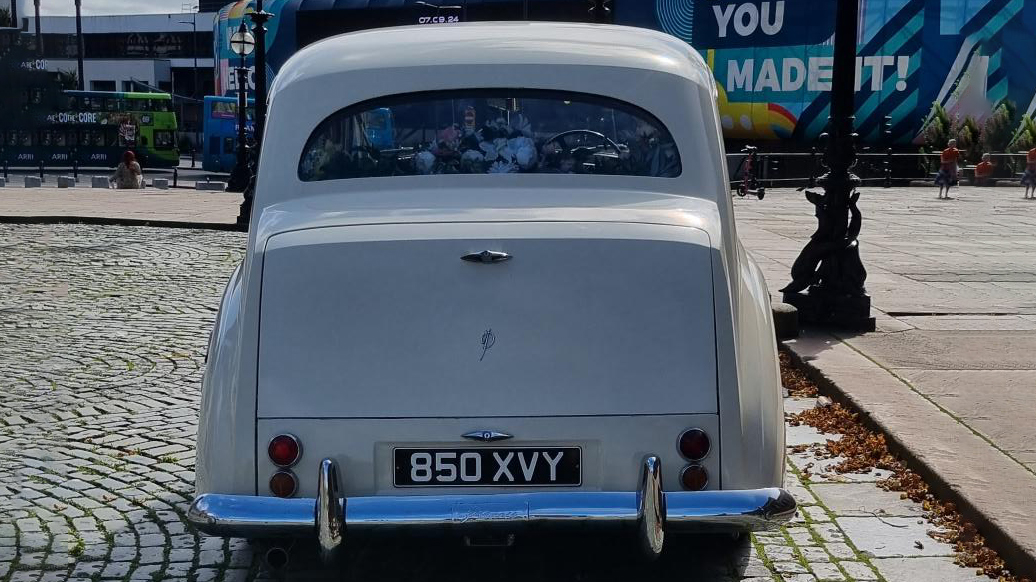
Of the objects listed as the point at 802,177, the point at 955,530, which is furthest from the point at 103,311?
the point at 802,177

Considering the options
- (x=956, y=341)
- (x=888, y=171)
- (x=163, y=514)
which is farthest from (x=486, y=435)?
(x=888, y=171)

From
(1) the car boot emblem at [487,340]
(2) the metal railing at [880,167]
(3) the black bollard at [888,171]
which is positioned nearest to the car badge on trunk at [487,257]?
(1) the car boot emblem at [487,340]

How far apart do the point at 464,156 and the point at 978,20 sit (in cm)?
4314

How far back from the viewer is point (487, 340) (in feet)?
12.3

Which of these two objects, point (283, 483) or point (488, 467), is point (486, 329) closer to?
point (488, 467)

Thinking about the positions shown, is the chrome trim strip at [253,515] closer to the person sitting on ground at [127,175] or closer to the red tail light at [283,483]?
the red tail light at [283,483]

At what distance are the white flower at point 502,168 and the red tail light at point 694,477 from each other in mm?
1273

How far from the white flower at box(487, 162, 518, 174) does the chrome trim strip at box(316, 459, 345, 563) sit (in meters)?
1.29

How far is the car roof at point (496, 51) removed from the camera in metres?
4.48

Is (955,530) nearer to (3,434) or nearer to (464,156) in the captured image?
(464,156)

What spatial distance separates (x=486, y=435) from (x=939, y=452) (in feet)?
8.83

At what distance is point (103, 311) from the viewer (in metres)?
10.7

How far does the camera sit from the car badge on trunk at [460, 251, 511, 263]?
12.3ft

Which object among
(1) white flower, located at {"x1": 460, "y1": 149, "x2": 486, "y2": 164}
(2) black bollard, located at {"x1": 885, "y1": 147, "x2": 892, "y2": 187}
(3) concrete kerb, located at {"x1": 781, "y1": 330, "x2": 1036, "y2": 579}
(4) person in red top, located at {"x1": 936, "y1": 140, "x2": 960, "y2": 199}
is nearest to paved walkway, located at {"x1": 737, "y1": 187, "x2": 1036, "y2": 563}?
(3) concrete kerb, located at {"x1": 781, "y1": 330, "x2": 1036, "y2": 579}
